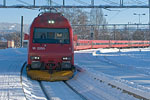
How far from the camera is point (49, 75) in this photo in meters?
15.2

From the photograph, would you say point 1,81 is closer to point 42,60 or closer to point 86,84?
point 42,60

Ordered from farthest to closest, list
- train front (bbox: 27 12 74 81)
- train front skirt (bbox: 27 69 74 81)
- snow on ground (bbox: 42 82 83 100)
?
train front (bbox: 27 12 74 81)
train front skirt (bbox: 27 69 74 81)
snow on ground (bbox: 42 82 83 100)

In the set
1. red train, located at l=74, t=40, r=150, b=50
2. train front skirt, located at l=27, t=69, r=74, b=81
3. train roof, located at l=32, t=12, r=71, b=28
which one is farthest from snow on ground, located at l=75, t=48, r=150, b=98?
red train, located at l=74, t=40, r=150, b=50

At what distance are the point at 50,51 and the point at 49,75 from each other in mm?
1142

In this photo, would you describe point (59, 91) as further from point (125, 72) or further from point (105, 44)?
point (105, 44)

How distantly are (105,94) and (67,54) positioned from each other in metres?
4.60

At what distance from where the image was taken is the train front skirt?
1519cm

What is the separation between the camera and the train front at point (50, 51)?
15.4 m

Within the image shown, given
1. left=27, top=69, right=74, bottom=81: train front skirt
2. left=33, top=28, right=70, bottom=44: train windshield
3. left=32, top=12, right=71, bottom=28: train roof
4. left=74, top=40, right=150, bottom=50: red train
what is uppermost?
left=32, top=12, right=71, bottom=28: train roof

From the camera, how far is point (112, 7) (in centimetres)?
3159

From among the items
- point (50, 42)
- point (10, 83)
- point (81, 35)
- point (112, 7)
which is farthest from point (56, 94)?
point (81, 35)

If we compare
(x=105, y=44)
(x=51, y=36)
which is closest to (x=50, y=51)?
(x=51, y=36)

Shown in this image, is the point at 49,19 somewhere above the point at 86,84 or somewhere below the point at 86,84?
above

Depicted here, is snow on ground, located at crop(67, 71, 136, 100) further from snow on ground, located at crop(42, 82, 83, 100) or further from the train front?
the train front
